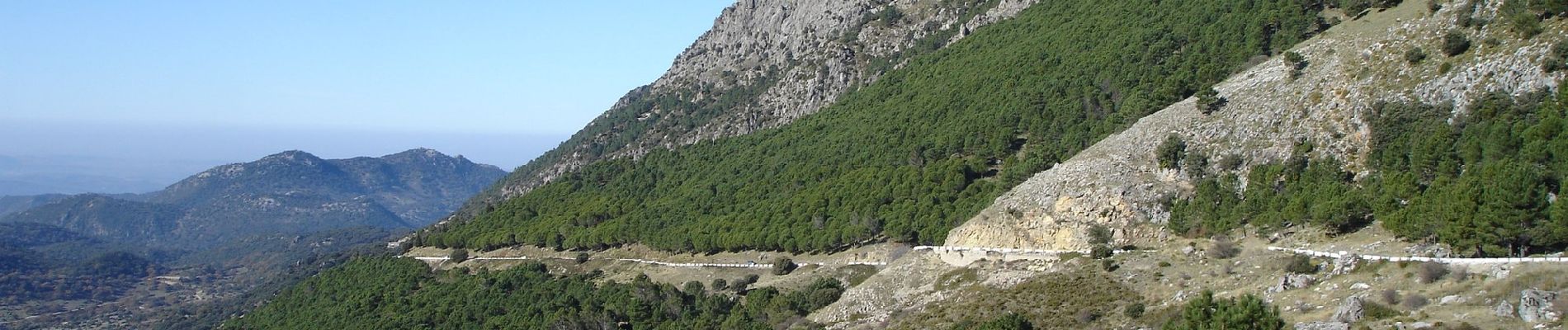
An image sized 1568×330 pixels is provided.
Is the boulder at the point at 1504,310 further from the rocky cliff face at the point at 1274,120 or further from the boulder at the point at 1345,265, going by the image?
the rocky cliff face at the point at 1274,120

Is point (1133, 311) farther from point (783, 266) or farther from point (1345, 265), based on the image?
point (783, 266)

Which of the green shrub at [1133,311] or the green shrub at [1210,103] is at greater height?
the green shrub at [1210,103]

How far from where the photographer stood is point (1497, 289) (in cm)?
2670

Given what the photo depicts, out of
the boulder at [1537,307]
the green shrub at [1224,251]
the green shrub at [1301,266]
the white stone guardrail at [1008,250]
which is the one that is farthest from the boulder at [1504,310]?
the white stone guardrail at [1008,250]

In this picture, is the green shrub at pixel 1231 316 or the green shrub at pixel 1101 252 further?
the green shrub at pixel 1101 252

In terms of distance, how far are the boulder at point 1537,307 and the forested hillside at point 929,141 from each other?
31.8 metres

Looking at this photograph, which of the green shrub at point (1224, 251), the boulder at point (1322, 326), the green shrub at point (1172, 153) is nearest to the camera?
the boulder at point (1322, 326)

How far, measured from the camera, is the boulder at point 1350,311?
90.0 ft

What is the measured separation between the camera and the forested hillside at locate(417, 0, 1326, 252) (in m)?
61.2

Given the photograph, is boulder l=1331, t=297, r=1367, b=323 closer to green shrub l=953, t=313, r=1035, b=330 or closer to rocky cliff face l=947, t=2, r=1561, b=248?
green shrub l=953, t=313, r=1035, b=330

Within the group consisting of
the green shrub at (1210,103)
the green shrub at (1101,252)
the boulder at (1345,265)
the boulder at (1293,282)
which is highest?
the green shrub at (1210,103)

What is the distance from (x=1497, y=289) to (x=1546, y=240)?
219 inches

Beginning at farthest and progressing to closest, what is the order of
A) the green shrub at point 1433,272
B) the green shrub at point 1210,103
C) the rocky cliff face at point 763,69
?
the rocky cliff face at point 763,69 → the green shrub at point 1210,103 → the green shrub at point 1433,272

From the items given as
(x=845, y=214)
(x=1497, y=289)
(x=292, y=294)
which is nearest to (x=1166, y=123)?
(x=845, y=214)
